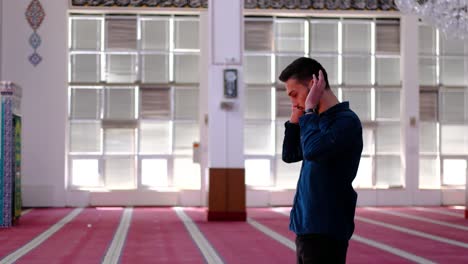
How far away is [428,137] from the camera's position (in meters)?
14.3

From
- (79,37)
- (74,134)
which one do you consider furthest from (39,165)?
(79,37)

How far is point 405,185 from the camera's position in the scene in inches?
551

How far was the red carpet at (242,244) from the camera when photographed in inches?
250

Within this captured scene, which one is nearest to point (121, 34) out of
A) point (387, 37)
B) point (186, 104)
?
point (186, 104)

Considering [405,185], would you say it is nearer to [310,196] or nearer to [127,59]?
[127,59]

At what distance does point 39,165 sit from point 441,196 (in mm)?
6803

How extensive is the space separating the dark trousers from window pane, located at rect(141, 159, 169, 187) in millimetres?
11613

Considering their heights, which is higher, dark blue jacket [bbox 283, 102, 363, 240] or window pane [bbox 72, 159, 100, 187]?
dark blue jacket [bbox 283, 102, 363, 240]

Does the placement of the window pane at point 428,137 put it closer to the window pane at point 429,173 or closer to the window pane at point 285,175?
the window pane at point 429,173

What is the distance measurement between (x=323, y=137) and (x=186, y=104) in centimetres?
1177

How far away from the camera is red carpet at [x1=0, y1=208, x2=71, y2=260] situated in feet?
24.0

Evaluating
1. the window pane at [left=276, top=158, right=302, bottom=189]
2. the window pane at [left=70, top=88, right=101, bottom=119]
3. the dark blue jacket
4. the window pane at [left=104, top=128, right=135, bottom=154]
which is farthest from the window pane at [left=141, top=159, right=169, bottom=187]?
the dark blue jacket

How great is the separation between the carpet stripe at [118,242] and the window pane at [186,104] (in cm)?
297

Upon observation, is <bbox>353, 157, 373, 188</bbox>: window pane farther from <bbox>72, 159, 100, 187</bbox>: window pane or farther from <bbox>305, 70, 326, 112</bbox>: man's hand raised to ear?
<bbox>305, 70, 326, 112</bbox>: man's hand raised to ear
